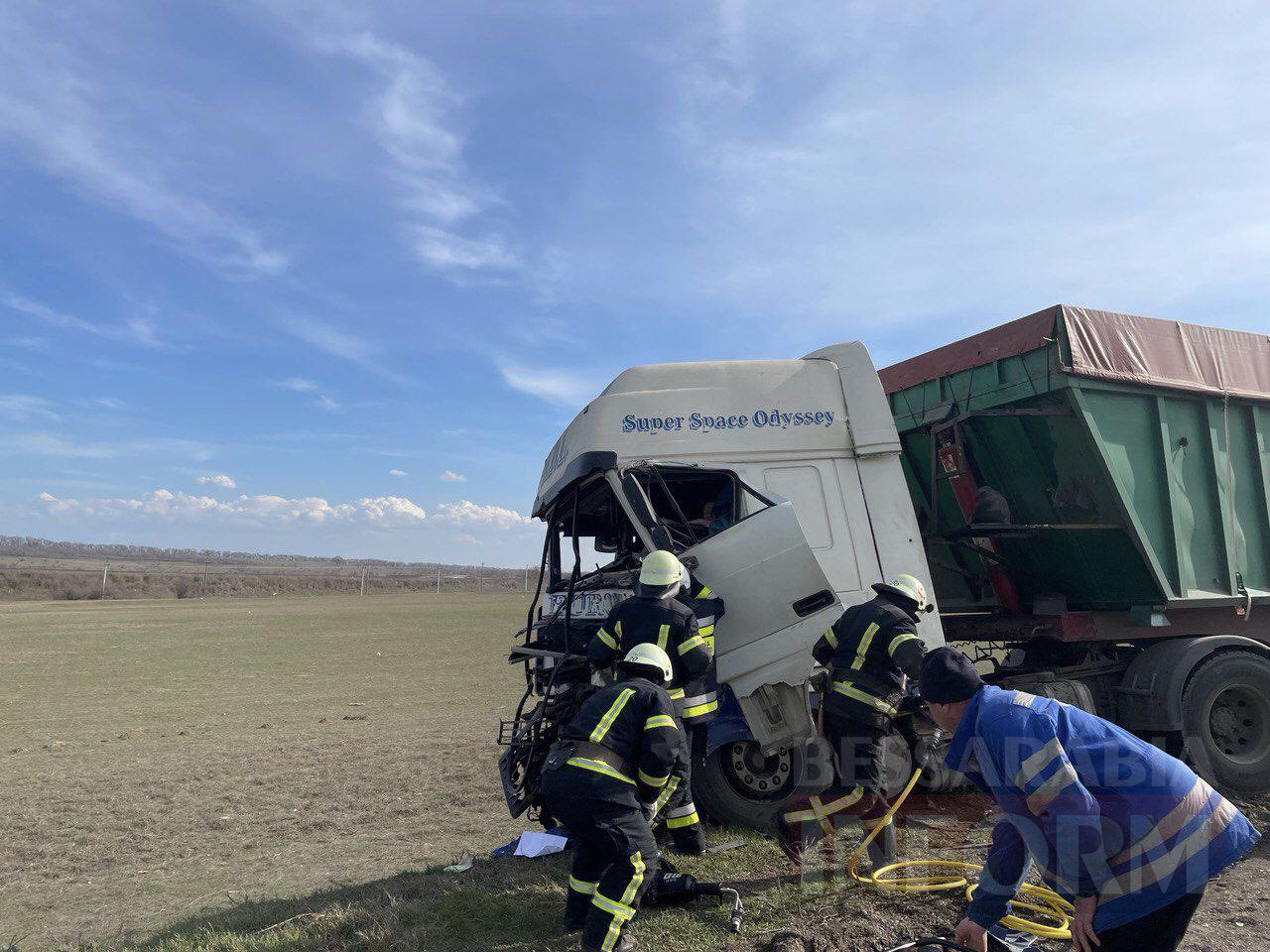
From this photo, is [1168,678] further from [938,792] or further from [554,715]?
[554,715]

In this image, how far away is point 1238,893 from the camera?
4.49 metres

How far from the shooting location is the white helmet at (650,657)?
4188mm

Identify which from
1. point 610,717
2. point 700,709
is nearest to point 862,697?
point 700,709

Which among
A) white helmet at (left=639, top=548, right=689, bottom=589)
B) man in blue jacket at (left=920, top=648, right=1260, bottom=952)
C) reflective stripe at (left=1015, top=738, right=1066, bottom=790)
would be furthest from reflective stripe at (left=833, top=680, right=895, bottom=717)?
reflective stripe at (left=1015, top=738, right=1066, bottom=790)

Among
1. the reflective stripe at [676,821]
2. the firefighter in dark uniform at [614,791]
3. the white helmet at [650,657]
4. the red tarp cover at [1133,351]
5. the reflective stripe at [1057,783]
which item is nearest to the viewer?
the reflective stripe at [1057,783]

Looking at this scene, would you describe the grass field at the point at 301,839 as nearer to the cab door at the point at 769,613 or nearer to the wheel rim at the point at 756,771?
the wheel rim at the point at 756,771

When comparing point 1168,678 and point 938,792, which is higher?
point 1168,678

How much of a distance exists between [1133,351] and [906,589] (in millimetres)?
3191

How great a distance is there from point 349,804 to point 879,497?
496cm

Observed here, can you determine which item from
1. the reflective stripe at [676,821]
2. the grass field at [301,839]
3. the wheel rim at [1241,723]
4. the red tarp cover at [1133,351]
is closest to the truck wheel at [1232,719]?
the wheel rim at [1241,723]

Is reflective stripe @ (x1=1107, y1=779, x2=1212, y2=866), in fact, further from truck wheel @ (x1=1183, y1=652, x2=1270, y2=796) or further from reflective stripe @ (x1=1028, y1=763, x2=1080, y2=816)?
truck wheel @ (x1=1183, y1=652, x2=1270, y2=796)

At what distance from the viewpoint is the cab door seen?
522 centimetres

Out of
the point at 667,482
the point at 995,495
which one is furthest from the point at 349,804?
the point at 995,495

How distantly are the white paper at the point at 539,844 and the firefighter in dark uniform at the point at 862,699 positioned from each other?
1.43 metres
